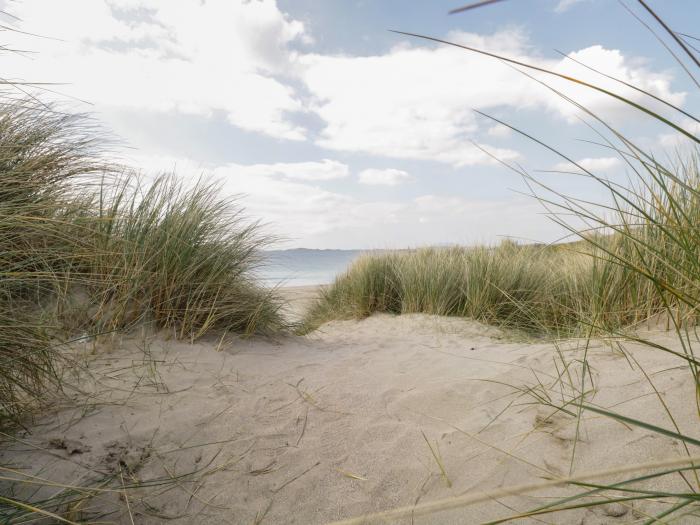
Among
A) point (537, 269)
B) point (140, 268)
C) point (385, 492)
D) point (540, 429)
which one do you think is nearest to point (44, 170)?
point (140, 268)

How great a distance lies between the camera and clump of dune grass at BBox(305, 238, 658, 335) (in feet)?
11.5

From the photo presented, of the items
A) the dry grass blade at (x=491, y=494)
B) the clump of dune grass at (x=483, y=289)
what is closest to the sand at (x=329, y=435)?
the dry grass blade at (x=491, y=494)

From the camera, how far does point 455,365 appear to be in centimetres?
271

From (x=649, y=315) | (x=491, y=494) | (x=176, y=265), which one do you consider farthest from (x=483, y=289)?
(x=491, y=494)

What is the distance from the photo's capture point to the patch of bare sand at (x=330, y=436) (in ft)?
4.65

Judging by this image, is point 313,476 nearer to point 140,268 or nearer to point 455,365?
point 455,365

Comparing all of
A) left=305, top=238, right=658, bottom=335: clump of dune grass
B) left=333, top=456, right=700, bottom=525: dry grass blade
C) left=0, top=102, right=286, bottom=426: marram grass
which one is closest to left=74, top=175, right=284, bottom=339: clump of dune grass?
left=0, top=102, right=286, bottom=426: marram grass

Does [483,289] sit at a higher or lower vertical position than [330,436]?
higher

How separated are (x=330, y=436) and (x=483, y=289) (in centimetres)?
354

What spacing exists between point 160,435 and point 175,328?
116 centimetres

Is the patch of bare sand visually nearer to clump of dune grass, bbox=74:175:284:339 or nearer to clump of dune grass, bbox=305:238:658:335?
clump of dune grass, bbox=74:175:284:339

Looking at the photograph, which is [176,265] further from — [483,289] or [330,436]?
[483,289]

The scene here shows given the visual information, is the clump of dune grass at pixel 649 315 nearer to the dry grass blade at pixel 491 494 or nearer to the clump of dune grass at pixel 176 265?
the dry grass blade at pixel 491 494

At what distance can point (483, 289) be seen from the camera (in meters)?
4.98
